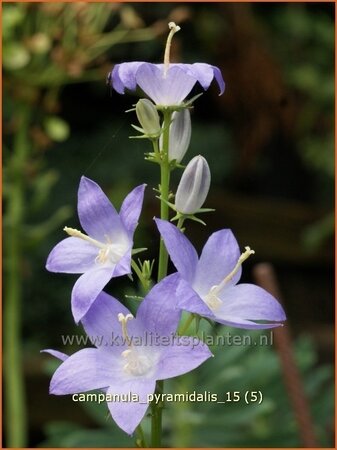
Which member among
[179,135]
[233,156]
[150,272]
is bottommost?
[150,272]

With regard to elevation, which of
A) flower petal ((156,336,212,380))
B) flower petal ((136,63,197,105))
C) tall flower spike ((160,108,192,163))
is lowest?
flower petal ((156,336,212,380))

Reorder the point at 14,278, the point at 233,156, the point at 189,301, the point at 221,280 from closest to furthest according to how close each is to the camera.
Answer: the point at 189,301 < the point at 221,280 < the point at 14,278 < the point at 233,156

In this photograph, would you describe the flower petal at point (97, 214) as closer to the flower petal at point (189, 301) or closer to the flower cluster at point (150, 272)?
the flower cluster at point (150, 272)

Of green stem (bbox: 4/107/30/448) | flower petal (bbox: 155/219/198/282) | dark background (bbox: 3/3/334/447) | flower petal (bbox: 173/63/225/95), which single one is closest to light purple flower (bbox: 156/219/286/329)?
flower petal (bbox: 155/219/198/282)

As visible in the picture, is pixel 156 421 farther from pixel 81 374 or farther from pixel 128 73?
pixel 128 73

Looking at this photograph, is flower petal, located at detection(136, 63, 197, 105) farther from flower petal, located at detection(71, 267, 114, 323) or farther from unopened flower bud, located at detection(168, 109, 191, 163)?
flower petal, located at detection(71, 267, 114, 323)

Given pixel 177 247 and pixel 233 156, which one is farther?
pixel 233 156

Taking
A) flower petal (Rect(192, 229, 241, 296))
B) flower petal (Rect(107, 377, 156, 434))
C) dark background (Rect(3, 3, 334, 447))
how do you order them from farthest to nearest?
dark background (Rect(3, 3, 334, 447)), flower petal (Rect(192, 229, 241, 296)), flower petal (Rect(107, 377, 156, 434))

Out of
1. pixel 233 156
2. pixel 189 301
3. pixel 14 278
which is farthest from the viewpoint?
pixel 233 156

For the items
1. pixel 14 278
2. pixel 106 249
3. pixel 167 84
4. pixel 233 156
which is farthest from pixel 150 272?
pixel 233 156
